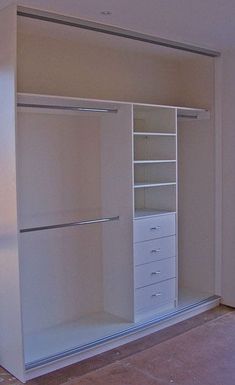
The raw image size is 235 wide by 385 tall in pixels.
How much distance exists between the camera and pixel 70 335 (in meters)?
3.75

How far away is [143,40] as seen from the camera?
3867 mm

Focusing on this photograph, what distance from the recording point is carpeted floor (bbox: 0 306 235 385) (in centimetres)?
321

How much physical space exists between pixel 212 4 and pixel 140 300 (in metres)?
2.44

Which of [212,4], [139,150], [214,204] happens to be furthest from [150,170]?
[212,4]

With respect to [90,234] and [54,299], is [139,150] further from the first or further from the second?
[54,299]

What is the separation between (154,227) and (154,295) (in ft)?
2.02

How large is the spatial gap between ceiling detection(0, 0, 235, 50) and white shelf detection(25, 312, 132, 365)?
245 centimetres

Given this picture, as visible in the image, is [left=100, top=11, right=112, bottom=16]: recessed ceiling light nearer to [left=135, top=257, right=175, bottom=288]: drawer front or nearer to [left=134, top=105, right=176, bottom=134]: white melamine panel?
[left=134, top=105, right=176, bottom=134]: white melamine panel

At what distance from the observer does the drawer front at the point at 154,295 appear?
4031 millimetres

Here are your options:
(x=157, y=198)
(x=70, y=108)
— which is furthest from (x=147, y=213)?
(x=70, y=108)

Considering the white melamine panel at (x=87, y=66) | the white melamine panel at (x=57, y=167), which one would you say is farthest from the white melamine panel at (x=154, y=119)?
the white melamine panel at (x=57, y=167)

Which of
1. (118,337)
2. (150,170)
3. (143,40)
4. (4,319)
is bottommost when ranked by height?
(118,337)

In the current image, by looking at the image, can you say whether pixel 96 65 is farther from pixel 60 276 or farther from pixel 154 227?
pixel 60 276

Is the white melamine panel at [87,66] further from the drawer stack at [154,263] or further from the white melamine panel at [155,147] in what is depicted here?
the drawer stack at [154,263]
